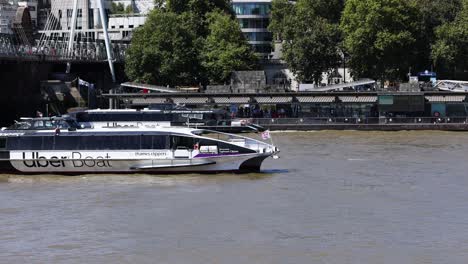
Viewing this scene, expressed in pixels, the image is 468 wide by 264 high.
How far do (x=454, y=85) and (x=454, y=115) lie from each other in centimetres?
547

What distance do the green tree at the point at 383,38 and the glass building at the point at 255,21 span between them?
3252 centimetres

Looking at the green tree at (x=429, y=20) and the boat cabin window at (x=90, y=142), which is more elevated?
the green tree at (x=429, y=20)

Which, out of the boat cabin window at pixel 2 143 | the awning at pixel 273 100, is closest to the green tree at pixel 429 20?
the awning at pixel 273 100

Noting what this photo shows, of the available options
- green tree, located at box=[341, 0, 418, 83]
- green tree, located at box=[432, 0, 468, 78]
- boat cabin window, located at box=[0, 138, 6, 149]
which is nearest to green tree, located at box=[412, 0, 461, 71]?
green tree, located at box=[432, 0, 468, 78]

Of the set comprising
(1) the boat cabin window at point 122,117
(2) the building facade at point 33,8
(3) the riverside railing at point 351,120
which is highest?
(2) the building facade at point 33,8

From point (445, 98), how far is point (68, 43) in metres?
48.0

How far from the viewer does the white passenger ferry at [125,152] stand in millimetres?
52594

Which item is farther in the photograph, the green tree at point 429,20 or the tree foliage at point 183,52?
the tree foliage at point 183,52

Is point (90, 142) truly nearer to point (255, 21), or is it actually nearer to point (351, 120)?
point (351, 120)

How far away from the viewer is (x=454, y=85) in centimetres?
9444

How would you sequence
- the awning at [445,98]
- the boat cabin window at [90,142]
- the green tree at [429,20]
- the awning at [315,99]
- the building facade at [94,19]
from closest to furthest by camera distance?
the boat cabin window at [90,142], the awning at [445,98], the awning at [315,99], the green tree at [429,20], the building facade at [94,19]

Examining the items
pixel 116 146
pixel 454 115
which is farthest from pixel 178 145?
pixel 454 115

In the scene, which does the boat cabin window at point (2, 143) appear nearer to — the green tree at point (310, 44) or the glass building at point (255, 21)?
the green tree at point (310, 44)

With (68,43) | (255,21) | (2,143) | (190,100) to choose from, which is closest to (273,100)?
(190,100)
